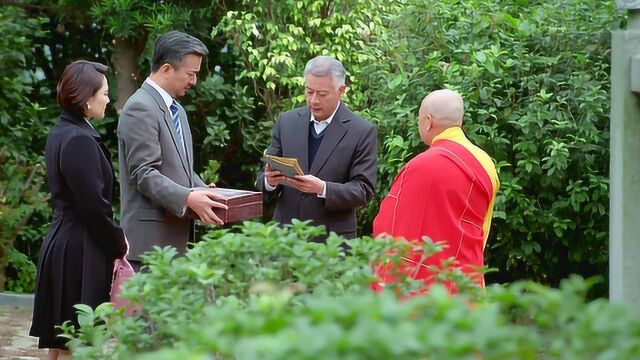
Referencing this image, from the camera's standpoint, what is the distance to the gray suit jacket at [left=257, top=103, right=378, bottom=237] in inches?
254

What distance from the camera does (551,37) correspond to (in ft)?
27.7

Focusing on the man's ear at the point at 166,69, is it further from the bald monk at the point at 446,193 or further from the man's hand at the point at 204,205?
the bald monk at the point at 446,193

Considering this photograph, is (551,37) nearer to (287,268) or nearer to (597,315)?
(287,268)

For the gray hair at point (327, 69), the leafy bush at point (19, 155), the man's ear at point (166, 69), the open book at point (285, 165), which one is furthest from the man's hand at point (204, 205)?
the leafy bush at point (19, 155)

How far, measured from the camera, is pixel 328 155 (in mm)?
6473

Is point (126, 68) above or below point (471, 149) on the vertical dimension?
below

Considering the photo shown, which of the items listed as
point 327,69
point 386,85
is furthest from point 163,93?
point 386,85

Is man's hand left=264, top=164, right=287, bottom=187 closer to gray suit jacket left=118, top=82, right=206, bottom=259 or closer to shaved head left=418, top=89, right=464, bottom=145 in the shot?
gray suit jacket left=118, top=82, right=206, bottom=259

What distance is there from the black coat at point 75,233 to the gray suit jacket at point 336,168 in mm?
1008

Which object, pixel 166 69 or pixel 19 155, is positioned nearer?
pixel 166 69

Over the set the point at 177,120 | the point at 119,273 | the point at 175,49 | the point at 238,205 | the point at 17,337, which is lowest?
the point at 17,337

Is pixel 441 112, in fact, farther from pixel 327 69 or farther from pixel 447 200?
pixel 327 69

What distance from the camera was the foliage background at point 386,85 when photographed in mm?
8125

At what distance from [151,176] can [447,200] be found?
4.66ft
